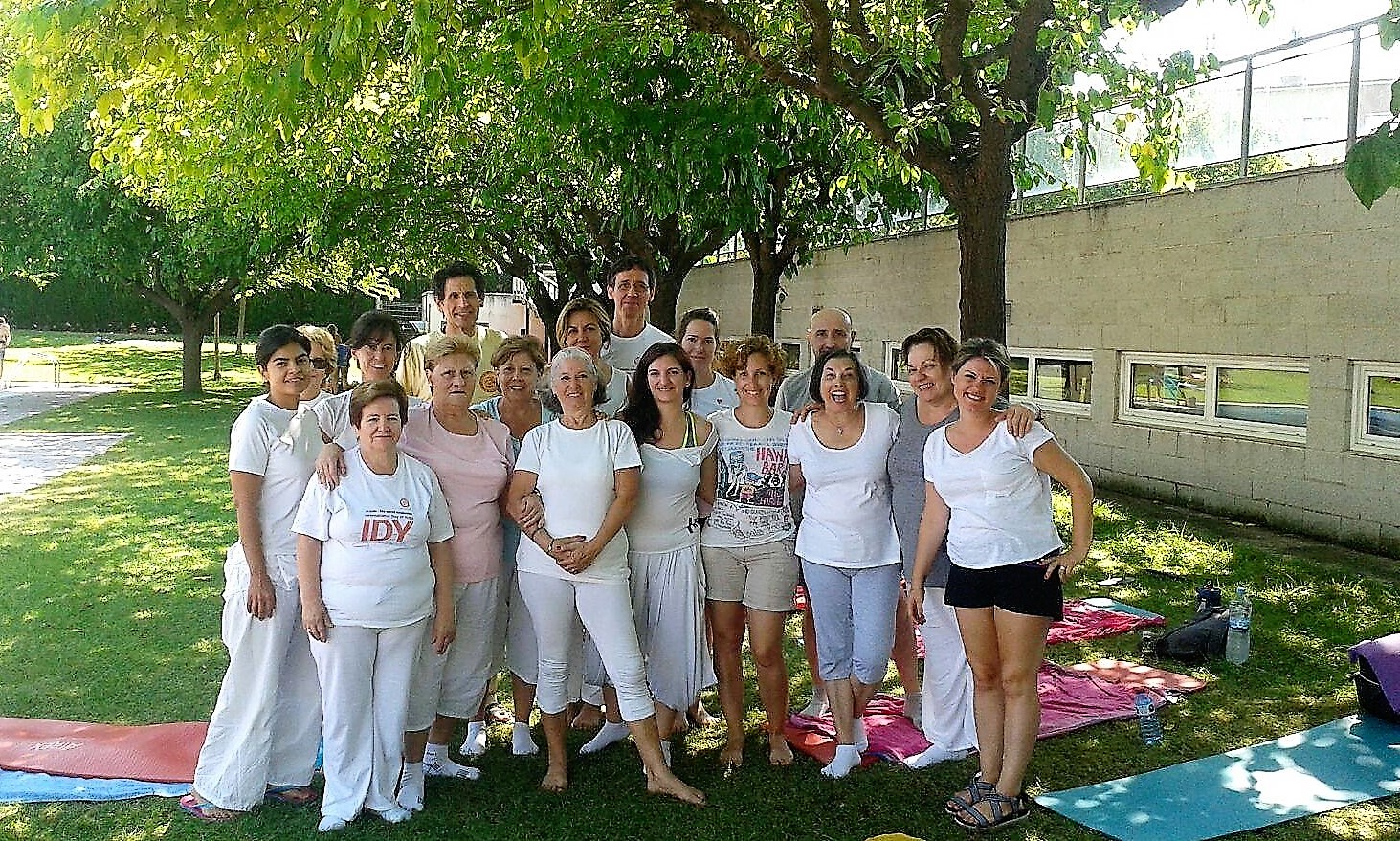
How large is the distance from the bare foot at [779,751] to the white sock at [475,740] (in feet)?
3.88

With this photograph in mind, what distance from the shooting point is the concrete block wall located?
27.6 feet

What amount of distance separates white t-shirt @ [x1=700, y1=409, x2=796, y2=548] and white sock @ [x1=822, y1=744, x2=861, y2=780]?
87 cm

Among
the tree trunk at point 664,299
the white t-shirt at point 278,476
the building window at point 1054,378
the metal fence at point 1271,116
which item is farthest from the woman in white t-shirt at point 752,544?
the tree trunk at point 664,299

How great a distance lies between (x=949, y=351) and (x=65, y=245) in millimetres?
19924

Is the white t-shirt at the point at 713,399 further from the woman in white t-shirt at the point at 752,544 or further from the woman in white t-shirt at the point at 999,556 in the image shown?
the woman in white t-shirt at the point at 999,556

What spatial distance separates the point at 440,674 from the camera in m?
4.38

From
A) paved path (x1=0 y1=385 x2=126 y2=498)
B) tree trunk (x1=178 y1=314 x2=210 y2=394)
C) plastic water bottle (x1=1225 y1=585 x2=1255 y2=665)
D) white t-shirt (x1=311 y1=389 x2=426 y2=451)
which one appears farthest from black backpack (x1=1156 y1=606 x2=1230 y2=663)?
tree trunk (x1=178 y1=314 x2=210 y2=394)

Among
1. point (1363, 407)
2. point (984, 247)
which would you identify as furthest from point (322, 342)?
point (1363, 407)

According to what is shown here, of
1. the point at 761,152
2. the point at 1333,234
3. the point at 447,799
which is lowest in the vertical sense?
the point at 447,799

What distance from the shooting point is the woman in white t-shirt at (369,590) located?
3982mm

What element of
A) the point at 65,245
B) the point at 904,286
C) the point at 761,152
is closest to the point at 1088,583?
the point at 761,152

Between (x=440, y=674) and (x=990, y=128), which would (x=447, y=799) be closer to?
(x=440, y=674)

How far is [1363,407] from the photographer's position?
8.46 m

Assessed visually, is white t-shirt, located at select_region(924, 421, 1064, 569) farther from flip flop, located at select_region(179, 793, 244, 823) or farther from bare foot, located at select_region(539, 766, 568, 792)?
flip flop, located at select_region(179, 793, 244, 823)
